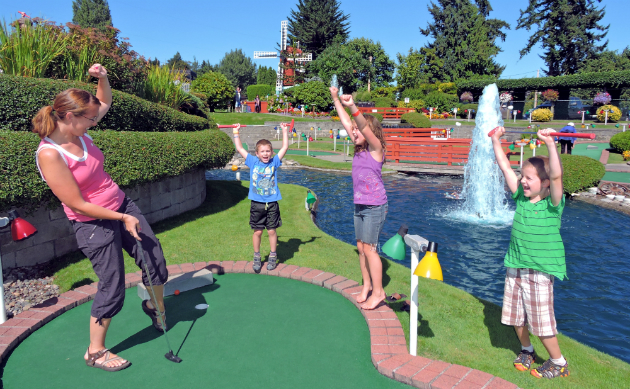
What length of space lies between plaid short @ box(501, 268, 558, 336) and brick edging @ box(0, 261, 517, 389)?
19.7 inches

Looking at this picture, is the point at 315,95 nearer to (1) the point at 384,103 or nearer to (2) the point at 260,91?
(1) the point at 384,103

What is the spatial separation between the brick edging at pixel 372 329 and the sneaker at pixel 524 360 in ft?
1.32

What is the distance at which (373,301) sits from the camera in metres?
4.21

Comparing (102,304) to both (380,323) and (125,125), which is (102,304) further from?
(125,125)

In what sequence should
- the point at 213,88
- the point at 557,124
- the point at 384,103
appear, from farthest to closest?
the point at 213,88 < the point at 384,103 < the point at 557,124

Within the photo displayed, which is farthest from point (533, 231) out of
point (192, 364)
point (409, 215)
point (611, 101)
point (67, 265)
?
point (611, 101)

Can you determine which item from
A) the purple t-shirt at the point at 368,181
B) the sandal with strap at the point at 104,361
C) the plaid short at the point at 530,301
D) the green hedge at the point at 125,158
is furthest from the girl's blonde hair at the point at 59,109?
the plaid short at the point at 530,301

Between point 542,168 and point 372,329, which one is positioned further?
point 372,329

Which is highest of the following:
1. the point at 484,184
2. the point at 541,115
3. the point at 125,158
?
the point at 541,115

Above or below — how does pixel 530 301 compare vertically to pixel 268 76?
below

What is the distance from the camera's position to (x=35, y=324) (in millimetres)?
3947

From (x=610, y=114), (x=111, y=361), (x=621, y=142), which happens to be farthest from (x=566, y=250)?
(x=610, y=114)

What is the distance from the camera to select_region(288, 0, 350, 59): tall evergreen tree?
5509 centimetres

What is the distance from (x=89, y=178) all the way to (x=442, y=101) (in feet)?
142
